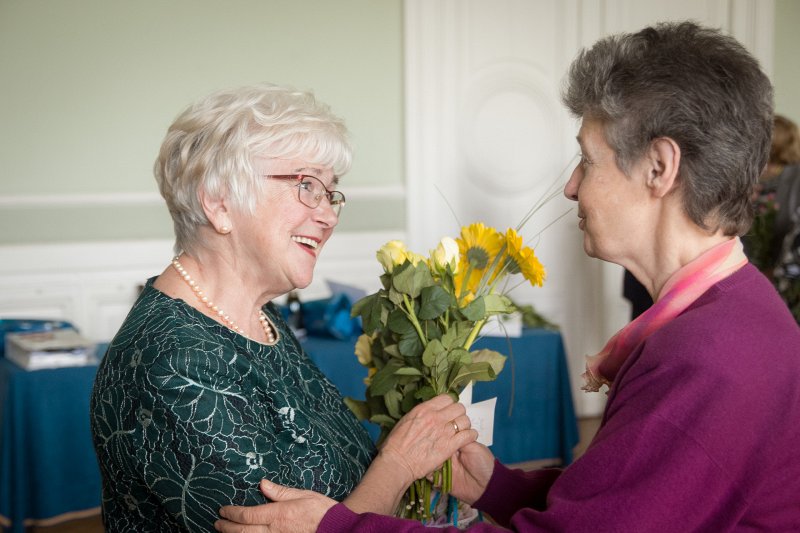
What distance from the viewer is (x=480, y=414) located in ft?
5.90

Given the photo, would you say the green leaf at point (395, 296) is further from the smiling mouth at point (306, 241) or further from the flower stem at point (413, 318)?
the smiling mouth at point (306, 241)

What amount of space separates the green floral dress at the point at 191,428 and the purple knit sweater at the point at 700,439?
43 centimetres

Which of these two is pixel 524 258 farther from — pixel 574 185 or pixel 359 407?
pixel 359 407

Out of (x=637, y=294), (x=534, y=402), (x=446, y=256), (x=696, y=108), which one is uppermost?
(x=696, y=108)

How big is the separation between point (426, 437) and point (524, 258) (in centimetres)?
38

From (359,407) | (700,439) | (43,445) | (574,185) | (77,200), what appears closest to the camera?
(700,439)

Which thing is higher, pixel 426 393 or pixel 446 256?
pixel 446 256

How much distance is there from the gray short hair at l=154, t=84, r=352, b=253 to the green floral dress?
215mm

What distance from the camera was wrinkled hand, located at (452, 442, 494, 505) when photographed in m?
1.78

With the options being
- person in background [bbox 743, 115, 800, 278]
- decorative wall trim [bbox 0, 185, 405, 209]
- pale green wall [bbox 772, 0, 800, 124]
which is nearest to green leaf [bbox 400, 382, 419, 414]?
person in background [bbox 743, 115, 800, 278]

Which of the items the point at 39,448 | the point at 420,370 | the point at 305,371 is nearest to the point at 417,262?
the point at 420,370

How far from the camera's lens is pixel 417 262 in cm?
170

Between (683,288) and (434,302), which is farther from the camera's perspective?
(434,302)

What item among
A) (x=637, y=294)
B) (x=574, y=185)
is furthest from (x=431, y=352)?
(x=637, y=294)
